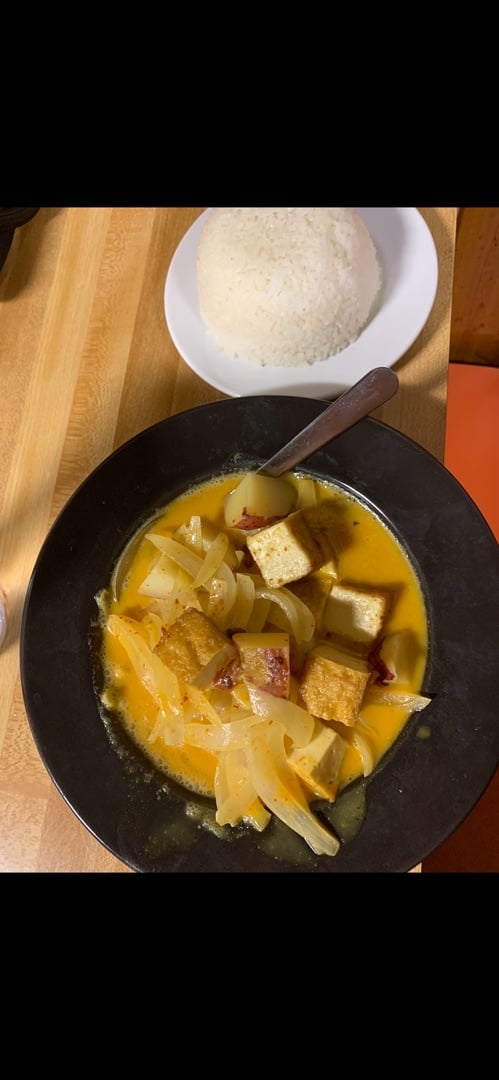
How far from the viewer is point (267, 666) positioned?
47.4 inches

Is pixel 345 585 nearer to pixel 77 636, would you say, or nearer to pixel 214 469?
pixel 214 469

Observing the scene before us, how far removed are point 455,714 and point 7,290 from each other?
126 cm

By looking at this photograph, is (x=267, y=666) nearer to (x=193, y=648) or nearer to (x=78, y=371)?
(x=193, y=648)

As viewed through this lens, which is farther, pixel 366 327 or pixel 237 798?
pixel 366 327

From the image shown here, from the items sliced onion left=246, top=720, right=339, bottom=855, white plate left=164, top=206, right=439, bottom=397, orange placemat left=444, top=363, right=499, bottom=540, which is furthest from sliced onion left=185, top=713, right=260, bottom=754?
orange placemat left=444, top=363, right=499, bottom=540

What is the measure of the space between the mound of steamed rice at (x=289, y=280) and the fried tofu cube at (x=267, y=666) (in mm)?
595

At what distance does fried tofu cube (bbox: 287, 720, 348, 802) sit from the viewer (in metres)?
1.19

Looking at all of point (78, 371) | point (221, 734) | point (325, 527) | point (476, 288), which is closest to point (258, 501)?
point (325, 527)

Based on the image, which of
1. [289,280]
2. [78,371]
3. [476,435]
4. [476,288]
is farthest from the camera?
[476,288]

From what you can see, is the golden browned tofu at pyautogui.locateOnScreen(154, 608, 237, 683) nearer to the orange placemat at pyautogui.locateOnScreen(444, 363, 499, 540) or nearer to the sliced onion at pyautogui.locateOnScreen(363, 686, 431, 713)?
the sliced onion at pyautogui.locateOnScreen(363, 686, 431, 713)

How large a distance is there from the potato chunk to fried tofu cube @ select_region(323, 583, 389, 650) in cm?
17

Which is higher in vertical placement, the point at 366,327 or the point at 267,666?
the point at 366,327

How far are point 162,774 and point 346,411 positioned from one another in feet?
2.12

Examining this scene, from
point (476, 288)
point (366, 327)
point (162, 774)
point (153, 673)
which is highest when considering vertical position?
point (476, 288)
